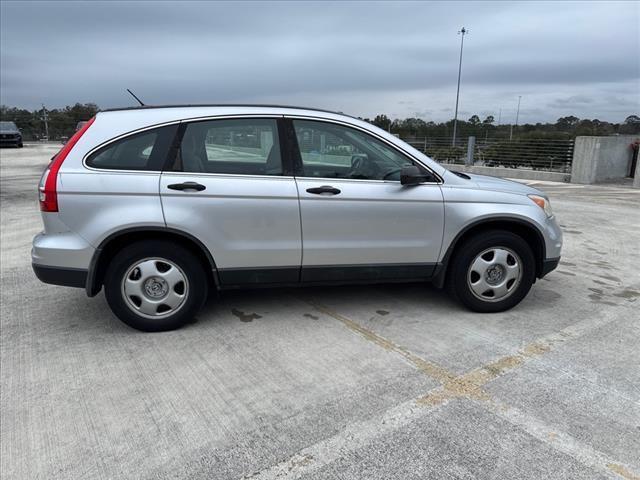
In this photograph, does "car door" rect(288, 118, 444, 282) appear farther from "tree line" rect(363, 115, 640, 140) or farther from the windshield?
the windshield

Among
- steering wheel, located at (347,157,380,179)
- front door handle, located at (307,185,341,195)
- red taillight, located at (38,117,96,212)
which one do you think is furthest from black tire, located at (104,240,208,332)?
steering wheel, located at (347,157,380,179)

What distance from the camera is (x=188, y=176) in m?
3.62

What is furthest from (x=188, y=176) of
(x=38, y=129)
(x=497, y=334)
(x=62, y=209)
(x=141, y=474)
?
(x=38, y=129)

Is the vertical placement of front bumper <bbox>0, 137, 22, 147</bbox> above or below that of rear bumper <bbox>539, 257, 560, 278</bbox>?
above

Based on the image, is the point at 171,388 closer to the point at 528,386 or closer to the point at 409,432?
Result: the point at 409,432

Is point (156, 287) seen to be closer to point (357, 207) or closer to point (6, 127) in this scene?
point (357, 207)

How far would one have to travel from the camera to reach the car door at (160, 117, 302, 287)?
3609 mm

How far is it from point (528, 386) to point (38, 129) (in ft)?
146

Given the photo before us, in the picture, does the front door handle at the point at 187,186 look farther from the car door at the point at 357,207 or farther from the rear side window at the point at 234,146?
the car door at the point at 357,207

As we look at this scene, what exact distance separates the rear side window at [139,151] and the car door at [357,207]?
993 mm

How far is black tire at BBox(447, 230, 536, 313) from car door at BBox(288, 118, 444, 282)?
9.7 inches

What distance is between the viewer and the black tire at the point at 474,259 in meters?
4.04

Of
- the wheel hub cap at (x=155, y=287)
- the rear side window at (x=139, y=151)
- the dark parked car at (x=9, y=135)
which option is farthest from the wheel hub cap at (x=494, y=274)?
the dark parked car at (x=9, y=135)

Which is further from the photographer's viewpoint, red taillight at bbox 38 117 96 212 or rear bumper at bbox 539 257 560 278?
rear bumper at bbox 539 257 560 278
